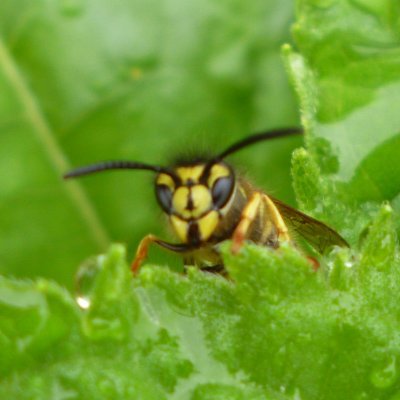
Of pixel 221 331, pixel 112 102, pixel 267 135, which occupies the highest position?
pixel 112 102

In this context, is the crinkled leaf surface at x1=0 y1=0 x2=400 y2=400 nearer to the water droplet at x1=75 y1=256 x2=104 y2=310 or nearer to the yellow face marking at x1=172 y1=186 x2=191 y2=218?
the yellow face marking at x1=172 y1=186 x2=191 y2=218

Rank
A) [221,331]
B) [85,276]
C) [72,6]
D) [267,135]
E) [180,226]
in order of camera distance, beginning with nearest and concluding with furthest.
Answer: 1. [221,331]
2. [267,135]
3. [180,226]
4. [85,276]
5. [72,6]

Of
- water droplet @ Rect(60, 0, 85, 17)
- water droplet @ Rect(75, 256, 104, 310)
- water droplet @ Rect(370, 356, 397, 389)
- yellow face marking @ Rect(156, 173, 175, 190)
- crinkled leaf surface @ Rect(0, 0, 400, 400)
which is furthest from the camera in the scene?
water droplet @ Rect(60, 0, 85, 17)

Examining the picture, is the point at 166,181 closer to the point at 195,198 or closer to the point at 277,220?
the point at 195,198

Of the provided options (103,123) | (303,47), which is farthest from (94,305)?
(103,123)

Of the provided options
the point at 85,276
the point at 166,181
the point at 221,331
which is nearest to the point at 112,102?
the point at 85,276

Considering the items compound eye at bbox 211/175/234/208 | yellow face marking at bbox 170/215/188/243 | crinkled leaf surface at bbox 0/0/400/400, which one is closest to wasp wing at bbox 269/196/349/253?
crinkled leaf surface at bbox 0/0/400/400

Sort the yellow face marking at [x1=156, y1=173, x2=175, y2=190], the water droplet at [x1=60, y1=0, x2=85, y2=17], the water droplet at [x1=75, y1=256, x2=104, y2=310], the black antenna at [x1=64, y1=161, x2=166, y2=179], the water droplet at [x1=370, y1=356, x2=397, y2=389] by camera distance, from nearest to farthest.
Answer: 1. the water droplet at [x1=370, y1=356, x2=397, y2=389]
2. the black antenna at [x1=64, y1=161, x2=166, y2=179]
3. the yellow face marking at [x1=156, y1=173, x2=175, y2=190]
4. the water droplet at [x1=75, y1=256, x2=104, y2=310]
5. the water droplet at [x1=60, y1=0, x2=85, y2=17]
